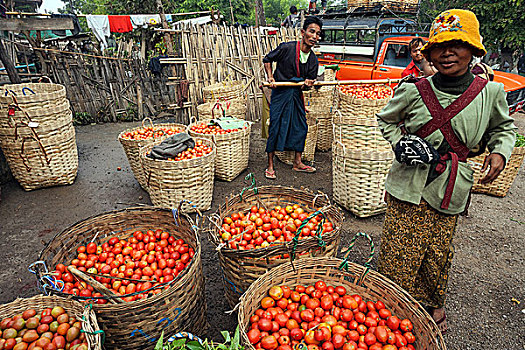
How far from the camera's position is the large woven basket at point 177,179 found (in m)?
3.56

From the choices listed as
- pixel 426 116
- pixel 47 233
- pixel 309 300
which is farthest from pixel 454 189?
pixel 47 233

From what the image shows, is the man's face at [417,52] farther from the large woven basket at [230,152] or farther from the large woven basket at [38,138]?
the large woven basket at [38,138]

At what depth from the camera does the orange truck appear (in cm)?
647

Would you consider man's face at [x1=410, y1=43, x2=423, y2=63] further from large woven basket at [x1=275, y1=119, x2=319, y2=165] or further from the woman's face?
the woman's face

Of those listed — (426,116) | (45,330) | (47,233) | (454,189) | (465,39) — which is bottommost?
(47,233)

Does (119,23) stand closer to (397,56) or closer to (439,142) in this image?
(397,56)

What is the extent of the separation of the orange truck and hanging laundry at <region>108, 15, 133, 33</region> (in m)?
7.73

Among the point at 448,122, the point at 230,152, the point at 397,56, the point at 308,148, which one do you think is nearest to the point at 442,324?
the point at 448,122

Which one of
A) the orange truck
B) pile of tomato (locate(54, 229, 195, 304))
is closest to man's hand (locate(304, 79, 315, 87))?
pile of tomato (locate(54, 229, 195, 304))

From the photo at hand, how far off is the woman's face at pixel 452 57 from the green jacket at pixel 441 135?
0.46 feet

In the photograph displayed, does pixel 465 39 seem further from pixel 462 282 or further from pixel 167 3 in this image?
pixel 167 3

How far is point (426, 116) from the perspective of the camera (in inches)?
71.5

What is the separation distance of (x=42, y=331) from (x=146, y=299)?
1.95 feet

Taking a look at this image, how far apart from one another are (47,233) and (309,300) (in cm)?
348
